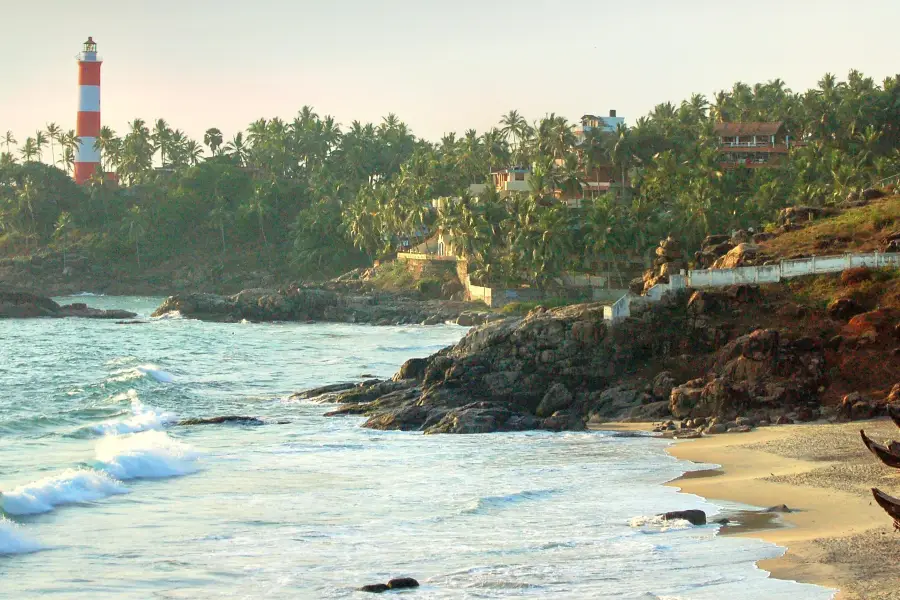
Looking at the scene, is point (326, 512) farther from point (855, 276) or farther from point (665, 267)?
point (855, 276)

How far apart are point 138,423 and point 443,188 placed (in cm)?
7337

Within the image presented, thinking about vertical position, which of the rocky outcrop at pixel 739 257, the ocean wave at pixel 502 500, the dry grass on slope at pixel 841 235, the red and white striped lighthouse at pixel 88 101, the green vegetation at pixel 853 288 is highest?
the red and white striped lighthouse at pixel 88 101

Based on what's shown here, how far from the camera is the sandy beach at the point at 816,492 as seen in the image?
21141 mm

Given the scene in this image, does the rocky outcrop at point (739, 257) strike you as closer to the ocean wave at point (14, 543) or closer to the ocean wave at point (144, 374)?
the ocean wave at point (144, 374)

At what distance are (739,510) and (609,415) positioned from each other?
1426 centimetres

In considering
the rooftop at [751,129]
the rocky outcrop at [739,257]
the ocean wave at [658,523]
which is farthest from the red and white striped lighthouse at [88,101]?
the ocean wave at [658,523]

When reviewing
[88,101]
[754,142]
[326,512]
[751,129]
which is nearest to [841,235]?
[326,512]

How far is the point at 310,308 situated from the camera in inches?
3797

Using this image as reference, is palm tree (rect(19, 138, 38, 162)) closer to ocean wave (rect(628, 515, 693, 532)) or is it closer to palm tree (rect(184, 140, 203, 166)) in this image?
palm tree (rect(184, 140, 203, 166))

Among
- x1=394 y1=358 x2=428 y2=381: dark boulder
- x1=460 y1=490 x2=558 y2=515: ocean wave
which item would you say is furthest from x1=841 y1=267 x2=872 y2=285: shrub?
x1=460 y1=490 x2=558 y2=515: ocean wave

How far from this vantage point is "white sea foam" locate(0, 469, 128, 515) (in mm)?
28391

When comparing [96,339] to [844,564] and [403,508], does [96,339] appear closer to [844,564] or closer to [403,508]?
[403,508]

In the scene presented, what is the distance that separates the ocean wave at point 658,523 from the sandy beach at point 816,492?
1.04m

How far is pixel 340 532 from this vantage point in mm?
25922
